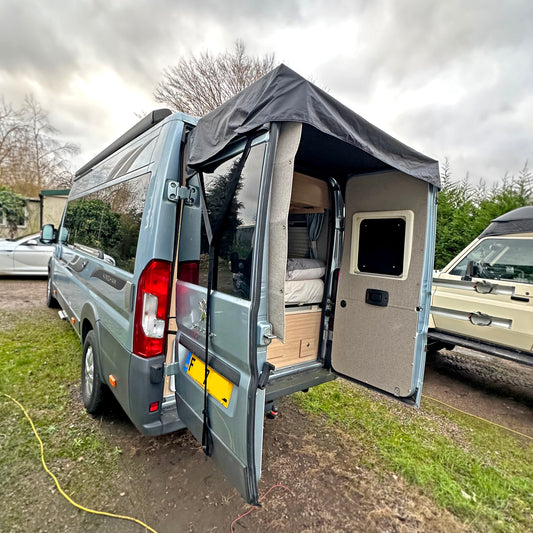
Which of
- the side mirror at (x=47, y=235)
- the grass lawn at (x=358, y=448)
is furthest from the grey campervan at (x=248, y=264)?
the side mirror at (x=47, y=235)

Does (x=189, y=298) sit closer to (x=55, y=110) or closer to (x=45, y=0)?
(x=45, y=0)

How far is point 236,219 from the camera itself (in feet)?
4.97

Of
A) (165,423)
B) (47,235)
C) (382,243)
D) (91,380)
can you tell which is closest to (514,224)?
(382,243)

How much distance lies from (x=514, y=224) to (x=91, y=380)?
4.92 metres

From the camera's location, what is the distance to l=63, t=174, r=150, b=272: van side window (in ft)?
6.33

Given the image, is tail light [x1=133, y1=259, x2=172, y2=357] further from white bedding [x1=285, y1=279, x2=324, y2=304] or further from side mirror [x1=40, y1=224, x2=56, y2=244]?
side mirror [x1=40, y1=224, x2=56, y2=244]

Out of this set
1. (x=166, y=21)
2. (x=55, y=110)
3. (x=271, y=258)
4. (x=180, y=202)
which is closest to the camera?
Answer: (x=271, y=258)

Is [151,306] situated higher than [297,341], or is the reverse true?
[151,306]

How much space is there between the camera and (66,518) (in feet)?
5.45

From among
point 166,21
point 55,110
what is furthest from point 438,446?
point 55,110

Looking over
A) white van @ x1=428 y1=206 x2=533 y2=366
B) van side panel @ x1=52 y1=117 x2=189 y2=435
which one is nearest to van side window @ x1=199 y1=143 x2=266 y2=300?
van side panel @ x1=52 y1=117 x2=189 y2=435

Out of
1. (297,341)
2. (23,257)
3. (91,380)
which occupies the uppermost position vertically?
(23,257)

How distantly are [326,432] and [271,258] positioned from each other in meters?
2.01

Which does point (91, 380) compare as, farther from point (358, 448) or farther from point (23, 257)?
point (23, 257)
